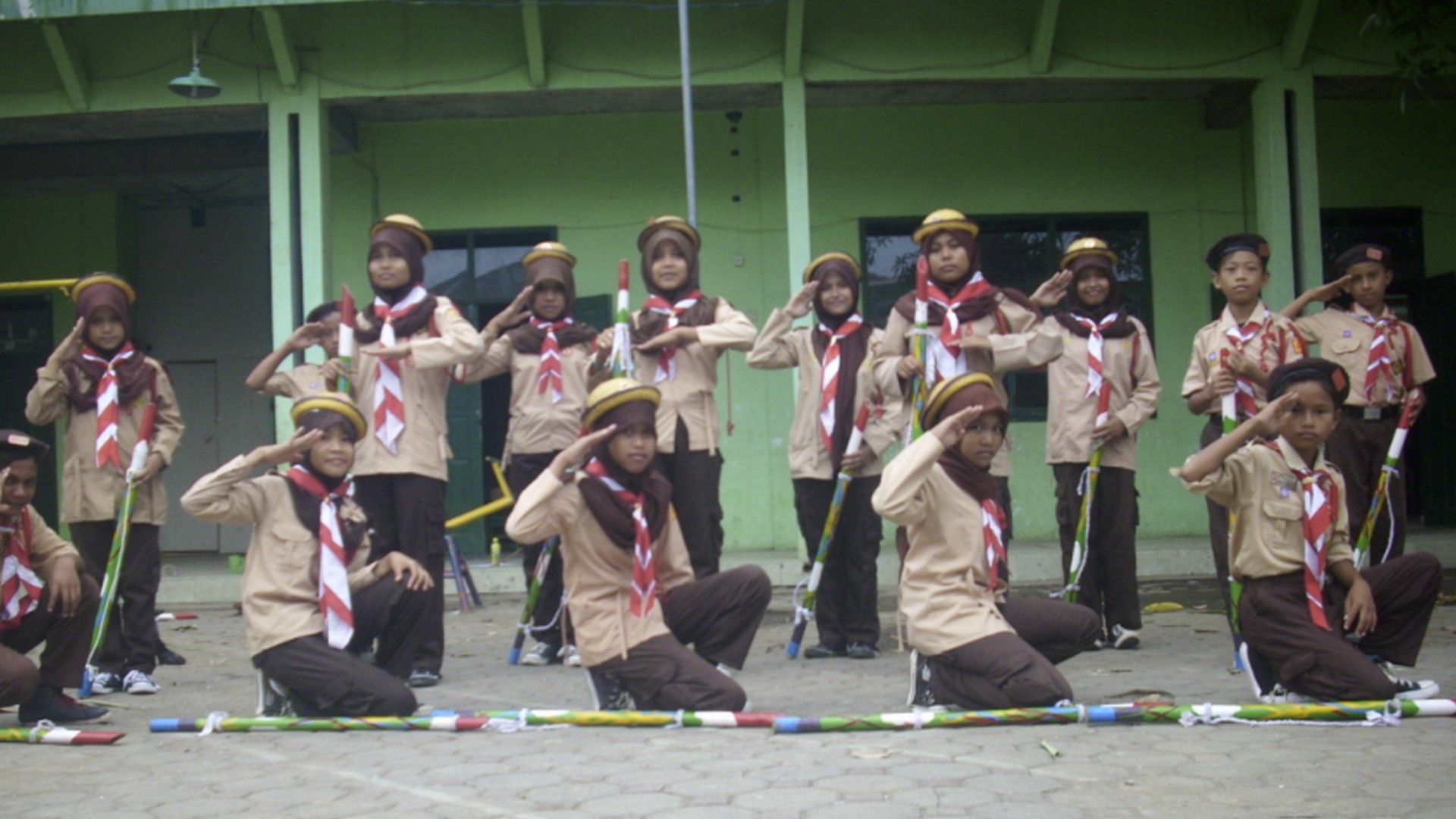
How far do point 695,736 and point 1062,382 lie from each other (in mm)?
3167

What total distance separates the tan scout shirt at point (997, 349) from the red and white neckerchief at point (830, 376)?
22 centimetres

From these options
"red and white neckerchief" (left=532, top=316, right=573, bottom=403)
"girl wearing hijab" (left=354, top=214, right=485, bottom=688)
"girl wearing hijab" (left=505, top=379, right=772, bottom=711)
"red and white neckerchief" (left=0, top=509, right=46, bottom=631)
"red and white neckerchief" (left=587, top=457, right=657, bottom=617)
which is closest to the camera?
"girl wearing hijab" (left=505, top=379, right=772, bottom=711)

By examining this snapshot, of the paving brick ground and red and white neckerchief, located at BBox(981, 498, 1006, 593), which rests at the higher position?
red and white neckerchief, located at BBox(981, 498, 1006, 593)

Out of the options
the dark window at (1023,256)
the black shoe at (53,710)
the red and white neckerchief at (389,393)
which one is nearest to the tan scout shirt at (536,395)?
the red and white neckerchief at (389,393)

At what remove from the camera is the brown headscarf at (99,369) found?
683 cm

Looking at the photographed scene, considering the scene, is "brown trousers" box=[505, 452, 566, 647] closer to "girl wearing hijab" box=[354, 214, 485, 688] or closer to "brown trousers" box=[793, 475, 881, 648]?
"girl wearing hijab" box=[354, 214, 485, 688]

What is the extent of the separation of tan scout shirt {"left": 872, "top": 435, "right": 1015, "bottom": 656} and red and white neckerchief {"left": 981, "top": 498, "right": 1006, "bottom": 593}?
0.05ft

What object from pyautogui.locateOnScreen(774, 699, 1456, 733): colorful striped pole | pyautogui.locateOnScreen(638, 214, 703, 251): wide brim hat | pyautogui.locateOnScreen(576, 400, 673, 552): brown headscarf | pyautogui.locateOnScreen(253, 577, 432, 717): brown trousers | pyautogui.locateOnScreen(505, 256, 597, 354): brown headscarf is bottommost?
pyautogui.locateOnScreen(774, 699, 1456, 733): colorful striped pole

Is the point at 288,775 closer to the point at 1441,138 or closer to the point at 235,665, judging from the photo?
the point at 235,665

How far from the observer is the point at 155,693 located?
655 cm

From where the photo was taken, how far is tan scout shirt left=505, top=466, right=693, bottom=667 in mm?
5375

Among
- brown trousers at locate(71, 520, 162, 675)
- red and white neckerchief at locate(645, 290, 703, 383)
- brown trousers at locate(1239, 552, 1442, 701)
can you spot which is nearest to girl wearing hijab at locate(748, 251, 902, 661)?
red and white neckerchief at locate(645, 290, 703, 383)

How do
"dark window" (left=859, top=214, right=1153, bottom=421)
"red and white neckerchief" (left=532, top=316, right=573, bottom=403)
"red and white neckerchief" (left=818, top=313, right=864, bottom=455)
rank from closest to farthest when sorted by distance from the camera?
"red and white neckerchief" (left=818, top=313, right=864, bottom=455)
"red and white neckerchief" (left=532, top=316, right=573, bottom=403)
"dark window" (left=859, top=214, right=1153, bottom=421)

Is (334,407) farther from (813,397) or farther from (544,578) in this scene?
(813,397)
